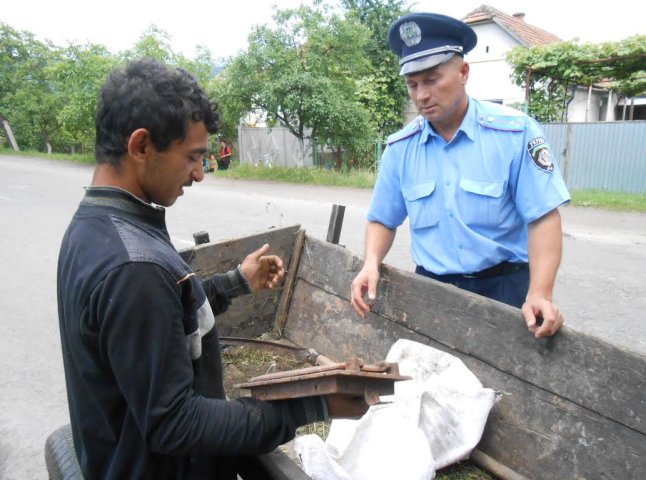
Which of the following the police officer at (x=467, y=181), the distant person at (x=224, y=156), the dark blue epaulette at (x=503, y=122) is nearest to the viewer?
the police officer at (x=467, y=181)

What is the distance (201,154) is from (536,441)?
1.75 metres

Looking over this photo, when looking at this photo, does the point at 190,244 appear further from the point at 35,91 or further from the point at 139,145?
the point at 35,91

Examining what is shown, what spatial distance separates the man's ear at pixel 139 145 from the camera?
1.16m

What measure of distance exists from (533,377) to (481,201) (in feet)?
2.46

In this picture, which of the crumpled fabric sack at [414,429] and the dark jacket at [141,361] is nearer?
the dark jacket at [141,361]

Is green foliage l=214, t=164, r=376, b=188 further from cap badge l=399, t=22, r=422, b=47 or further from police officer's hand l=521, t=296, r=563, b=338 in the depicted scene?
police officer's hand l=521, t=296, r=563, b=338

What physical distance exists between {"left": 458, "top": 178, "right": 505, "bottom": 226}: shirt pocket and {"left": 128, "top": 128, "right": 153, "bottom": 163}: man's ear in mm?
1461

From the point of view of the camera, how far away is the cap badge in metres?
2.25

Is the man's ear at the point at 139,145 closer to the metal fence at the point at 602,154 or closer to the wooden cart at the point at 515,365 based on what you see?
the wooden cart at the point at 515,365

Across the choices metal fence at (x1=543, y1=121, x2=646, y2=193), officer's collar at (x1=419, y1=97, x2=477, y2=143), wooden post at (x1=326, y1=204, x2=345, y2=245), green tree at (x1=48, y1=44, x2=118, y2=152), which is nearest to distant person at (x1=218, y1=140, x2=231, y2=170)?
green tree at (x1=48, y1=44, x2=118, y2=152)

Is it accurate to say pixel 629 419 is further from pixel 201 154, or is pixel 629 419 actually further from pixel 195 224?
pixel 195 224

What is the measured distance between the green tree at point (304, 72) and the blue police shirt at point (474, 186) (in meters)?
10.7

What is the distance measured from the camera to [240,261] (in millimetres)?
3309

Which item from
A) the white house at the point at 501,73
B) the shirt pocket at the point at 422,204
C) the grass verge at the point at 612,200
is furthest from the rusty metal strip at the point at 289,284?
the white house at the point at 501,73
